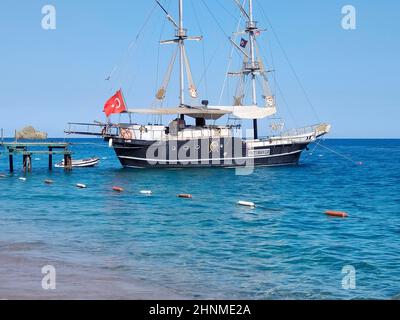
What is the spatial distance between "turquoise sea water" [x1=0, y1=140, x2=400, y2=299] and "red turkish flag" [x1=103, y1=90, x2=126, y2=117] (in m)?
11.4

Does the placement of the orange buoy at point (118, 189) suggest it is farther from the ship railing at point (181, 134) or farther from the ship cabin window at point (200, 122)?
the ship cabin window at point (200, 122)

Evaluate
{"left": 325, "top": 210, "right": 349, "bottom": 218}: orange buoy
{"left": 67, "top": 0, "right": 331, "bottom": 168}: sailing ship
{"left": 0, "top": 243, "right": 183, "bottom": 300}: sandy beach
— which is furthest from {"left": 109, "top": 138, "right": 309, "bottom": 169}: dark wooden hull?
{"left": 0, "top": 243, "right": 183, "bottom": 300}: sandy beach

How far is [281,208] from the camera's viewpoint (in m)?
35.1

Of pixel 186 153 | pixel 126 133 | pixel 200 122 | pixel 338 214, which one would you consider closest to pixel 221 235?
pixel 338 214

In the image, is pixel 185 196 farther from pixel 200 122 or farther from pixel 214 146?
pixel 200 122

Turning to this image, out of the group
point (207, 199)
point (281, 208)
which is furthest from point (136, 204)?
point (281, 208)

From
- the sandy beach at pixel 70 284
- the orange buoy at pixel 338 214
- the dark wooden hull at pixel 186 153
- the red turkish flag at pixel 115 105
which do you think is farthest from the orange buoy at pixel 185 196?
the sandy beach at pixel 70 284

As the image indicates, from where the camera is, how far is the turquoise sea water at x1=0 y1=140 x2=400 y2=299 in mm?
16344

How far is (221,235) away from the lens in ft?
80.6

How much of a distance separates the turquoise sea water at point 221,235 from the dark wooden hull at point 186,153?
1336cm

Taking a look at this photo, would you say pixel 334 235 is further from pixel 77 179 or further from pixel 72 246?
pixel 77 179

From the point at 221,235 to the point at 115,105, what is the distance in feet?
114

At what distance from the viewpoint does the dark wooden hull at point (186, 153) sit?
61.3m

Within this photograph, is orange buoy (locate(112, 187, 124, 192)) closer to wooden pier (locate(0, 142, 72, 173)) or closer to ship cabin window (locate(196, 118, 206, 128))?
wooden pier (locate(0, 142, 72, 173))
